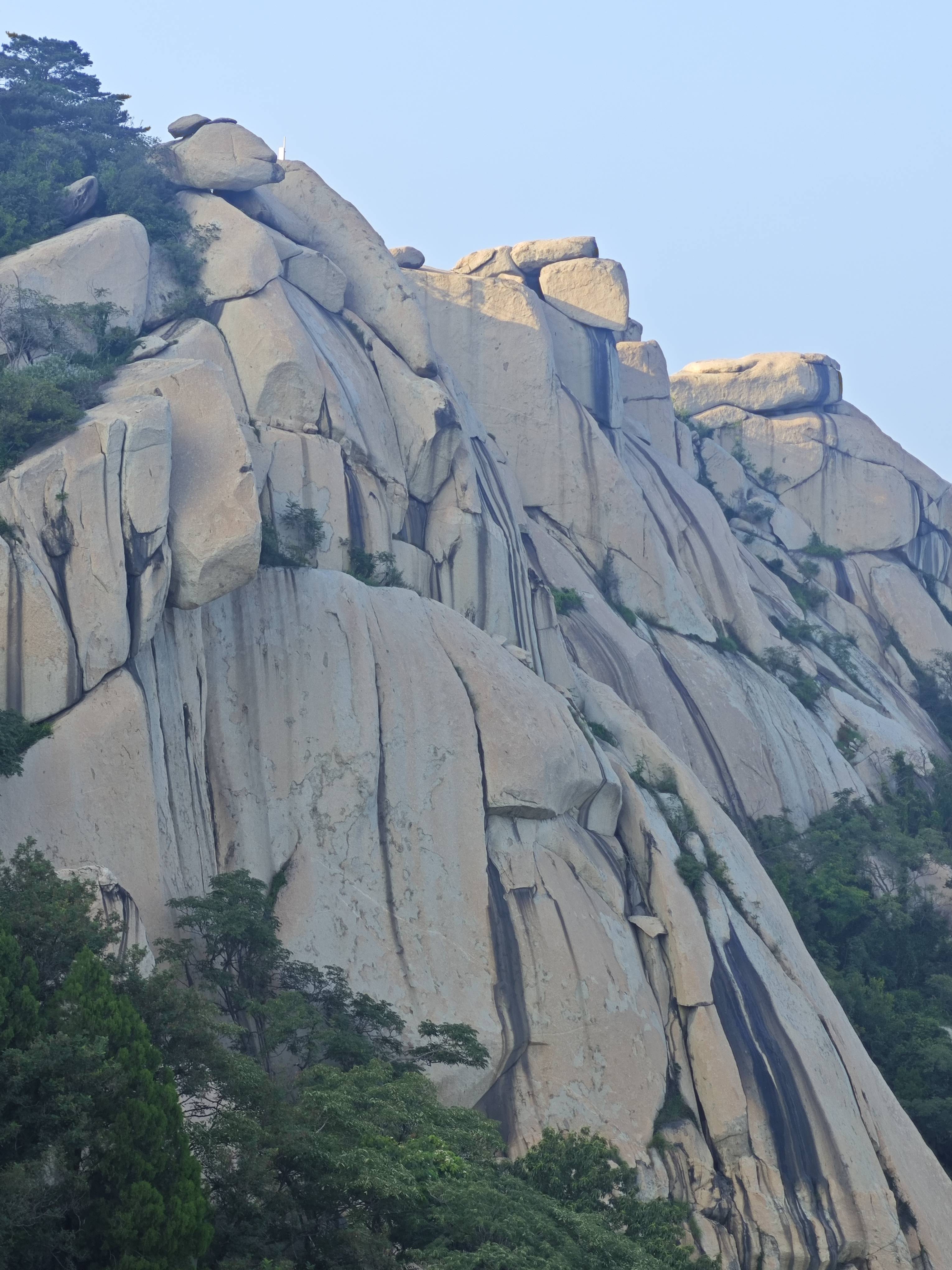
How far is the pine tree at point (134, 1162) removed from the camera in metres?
14.6

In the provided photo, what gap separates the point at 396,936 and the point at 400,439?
14769mm

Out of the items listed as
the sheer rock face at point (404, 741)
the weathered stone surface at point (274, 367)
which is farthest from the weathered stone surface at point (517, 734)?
the weathered stone surface at point (274, 367)

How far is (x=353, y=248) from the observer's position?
40562mm

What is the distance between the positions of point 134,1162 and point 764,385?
176ft

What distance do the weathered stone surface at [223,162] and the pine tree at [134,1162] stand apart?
27695 millimetres

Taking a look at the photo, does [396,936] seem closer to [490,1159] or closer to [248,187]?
[490,1159]

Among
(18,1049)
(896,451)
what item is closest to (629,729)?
(18,1049)

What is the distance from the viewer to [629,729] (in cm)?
3550

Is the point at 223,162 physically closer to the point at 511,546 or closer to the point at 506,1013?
the point at 511,546

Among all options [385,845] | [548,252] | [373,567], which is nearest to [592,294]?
[548,252]

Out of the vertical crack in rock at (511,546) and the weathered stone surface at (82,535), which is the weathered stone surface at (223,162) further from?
the weathered stone surface at (82,535)

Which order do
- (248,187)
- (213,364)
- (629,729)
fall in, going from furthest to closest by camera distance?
(248,187) < (629,729) < (213,364)

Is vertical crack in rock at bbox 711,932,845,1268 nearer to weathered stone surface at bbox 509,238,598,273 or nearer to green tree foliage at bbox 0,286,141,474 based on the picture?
green tree foliage at bbox 0,286,141,474

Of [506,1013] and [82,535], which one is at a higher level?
[82,535]
